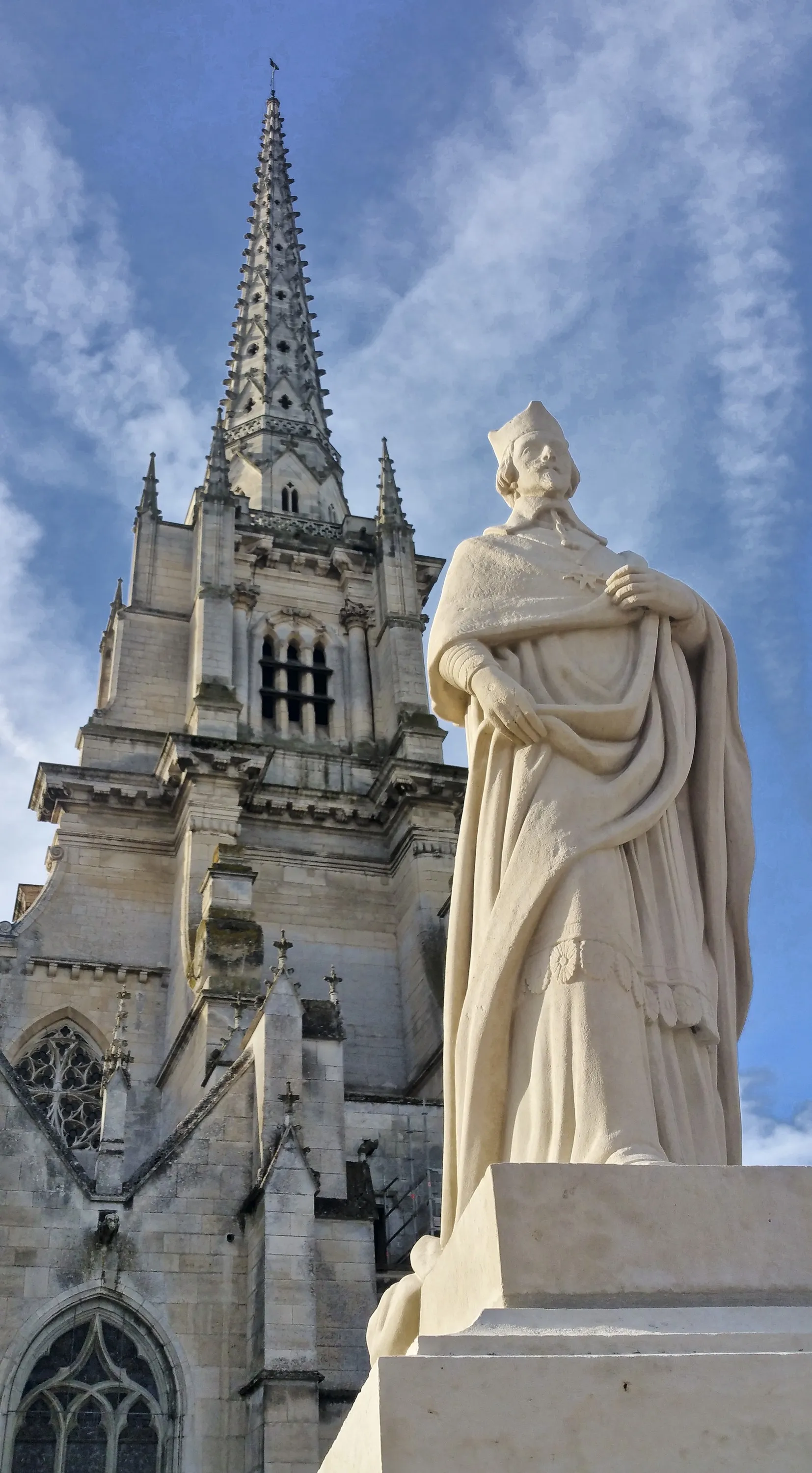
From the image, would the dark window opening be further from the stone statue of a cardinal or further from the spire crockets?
the stone statue of a cardinal

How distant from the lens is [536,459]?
5.32m

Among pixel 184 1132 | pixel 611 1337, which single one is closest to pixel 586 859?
pixel 611 1337

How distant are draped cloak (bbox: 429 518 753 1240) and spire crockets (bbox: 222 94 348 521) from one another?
30082 mm

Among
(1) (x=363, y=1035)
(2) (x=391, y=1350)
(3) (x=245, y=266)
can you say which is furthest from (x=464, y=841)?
(3) (x=245, y=266)

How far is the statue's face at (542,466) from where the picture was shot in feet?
17.3

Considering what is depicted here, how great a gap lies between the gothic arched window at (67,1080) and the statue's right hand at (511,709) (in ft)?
62.6

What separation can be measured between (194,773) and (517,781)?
66.9ft

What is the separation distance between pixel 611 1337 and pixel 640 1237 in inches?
15.1

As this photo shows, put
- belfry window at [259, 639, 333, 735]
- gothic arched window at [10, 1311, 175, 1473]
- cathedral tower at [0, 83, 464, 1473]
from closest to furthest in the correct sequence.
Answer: gothic arched window at [10, 1311, 175, 1473] → cathedral tower at [0, 83, 464, 1473] → belfry window at [259, 639, 333, 735]

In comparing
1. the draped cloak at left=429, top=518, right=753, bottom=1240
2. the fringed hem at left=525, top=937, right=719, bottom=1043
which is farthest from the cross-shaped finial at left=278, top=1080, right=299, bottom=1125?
the fringed hem at left=525, top=937, right=719, bottom=1043

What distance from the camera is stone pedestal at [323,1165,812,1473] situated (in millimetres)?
2441

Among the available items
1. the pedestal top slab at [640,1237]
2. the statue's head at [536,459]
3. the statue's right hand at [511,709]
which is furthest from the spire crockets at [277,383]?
the pedestal top slab at [640,1237]

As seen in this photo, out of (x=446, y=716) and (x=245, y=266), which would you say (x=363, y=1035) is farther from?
(x=245, y=266)

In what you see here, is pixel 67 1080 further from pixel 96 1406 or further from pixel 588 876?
pixel 588 876
